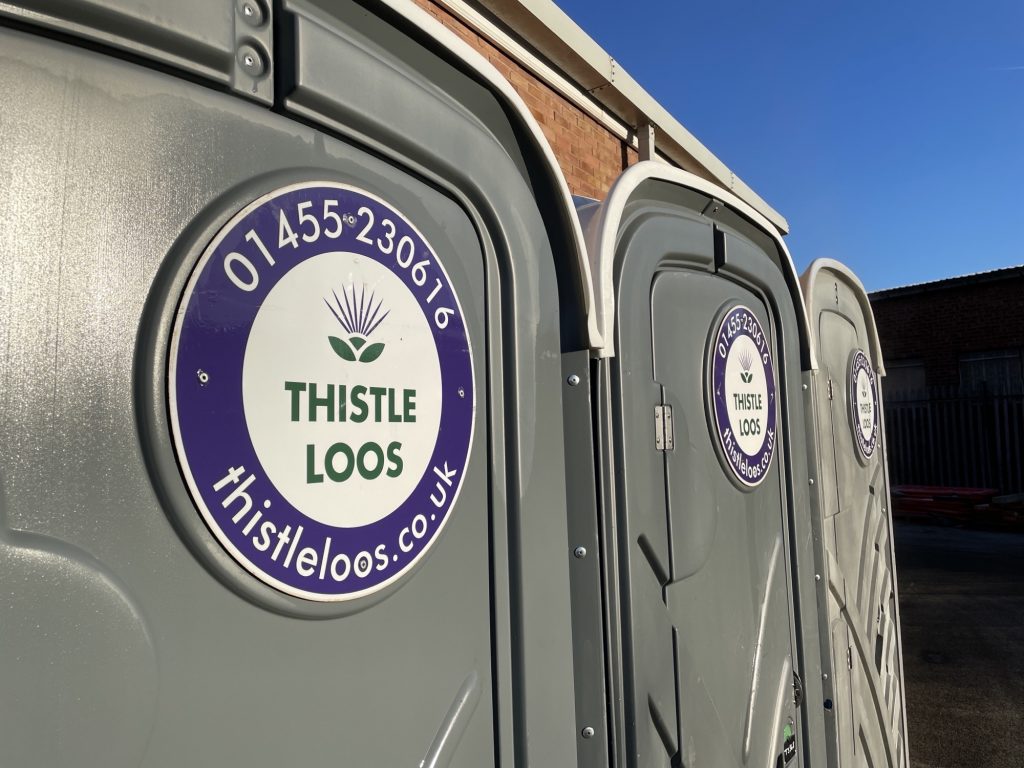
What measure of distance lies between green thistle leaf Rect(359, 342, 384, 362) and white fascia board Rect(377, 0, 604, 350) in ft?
1.80

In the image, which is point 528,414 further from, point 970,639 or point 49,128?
point 970,639

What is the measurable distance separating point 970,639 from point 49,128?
8.12 m

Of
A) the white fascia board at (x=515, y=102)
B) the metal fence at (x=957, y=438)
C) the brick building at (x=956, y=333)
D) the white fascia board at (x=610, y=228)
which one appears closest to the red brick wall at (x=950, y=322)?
the brick building at (x=956, y=333)

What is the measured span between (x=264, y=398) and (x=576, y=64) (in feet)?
13.7

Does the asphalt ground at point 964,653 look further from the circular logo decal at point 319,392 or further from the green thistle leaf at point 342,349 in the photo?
the green thistle leaf at point 342,349

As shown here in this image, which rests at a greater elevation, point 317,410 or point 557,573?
point 317,410

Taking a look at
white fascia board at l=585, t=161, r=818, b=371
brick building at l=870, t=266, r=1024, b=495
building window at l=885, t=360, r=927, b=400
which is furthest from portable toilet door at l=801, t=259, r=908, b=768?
building window at l=885, t=360, r=927, b=400

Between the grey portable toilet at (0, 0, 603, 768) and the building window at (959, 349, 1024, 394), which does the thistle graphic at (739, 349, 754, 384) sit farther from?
the building window at (959, 349, 1024, 394)

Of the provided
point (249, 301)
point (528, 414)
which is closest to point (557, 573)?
point (528, 414)

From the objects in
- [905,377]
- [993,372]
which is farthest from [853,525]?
[905,377]

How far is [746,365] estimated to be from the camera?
7.20 feet

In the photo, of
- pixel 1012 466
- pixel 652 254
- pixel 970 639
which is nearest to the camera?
pixel 652 254

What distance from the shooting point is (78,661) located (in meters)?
0.74

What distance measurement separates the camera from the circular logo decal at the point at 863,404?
3284mm
